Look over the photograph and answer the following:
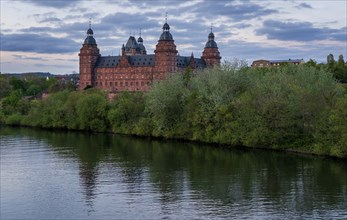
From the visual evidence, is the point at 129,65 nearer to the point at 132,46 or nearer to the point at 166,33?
the point at 166,33

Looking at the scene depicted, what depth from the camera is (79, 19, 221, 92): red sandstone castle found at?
110206 millimetres

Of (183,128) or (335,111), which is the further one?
(183,128)

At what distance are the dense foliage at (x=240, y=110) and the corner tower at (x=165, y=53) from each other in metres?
40.2

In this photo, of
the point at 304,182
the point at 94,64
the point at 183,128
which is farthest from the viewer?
the point at 94,64

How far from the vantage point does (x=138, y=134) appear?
197 feet

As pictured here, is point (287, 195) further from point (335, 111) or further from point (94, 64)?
point (94, 64)

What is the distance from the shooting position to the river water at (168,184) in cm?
2517

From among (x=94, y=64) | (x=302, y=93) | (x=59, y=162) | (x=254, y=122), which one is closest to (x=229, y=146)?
(x=254, y=122)

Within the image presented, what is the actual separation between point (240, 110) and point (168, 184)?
18625 mm

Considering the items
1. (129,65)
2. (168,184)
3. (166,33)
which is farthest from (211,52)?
(168,184)

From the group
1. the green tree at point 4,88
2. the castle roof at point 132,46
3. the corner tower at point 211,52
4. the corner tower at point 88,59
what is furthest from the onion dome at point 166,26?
the green tree at point 4,88

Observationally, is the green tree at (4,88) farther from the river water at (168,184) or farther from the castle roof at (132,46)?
the river water at (168,184)

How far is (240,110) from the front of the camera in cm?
4806

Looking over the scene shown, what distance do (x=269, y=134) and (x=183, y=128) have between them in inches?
434
